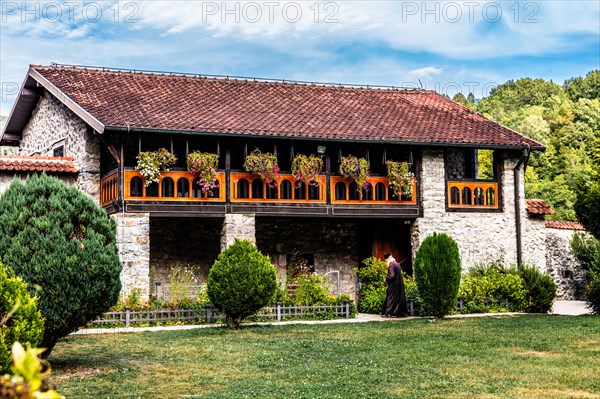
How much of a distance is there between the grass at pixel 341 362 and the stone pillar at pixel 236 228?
4.26 m

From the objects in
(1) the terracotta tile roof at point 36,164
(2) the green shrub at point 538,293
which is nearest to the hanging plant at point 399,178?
(2) the green shrub at point 538,293

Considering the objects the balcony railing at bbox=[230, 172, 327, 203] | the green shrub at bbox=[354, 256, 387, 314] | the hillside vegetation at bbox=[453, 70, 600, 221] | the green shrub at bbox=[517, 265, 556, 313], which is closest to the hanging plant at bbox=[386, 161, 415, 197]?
the balcony railing at bbox=[230, 172, 327, 203]

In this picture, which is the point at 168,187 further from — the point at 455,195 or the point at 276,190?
the point at 455,195

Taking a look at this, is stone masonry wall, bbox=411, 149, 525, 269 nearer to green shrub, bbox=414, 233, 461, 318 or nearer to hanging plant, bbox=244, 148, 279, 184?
green shrub, bbox=414, 233, 461, 318

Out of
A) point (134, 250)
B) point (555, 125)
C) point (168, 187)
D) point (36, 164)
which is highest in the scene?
point (555, 125)

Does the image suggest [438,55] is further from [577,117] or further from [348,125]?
[577,117]

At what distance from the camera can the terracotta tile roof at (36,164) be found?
1962cm

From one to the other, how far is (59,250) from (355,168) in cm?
1158

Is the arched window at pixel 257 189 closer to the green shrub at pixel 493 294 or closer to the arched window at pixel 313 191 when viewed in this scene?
the arched window at pixel 313 191

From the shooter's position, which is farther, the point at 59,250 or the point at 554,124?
the point at 554,124

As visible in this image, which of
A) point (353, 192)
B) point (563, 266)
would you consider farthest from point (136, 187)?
point (563, 266)

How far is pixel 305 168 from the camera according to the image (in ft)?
65.9

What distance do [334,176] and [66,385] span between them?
12.3 metres

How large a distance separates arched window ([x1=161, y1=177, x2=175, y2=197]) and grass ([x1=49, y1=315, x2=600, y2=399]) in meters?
5.39
